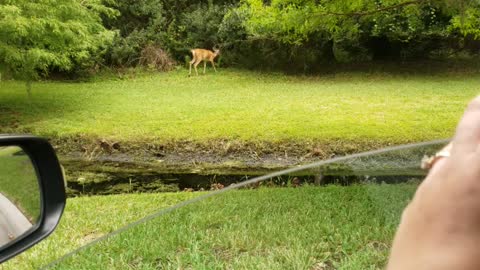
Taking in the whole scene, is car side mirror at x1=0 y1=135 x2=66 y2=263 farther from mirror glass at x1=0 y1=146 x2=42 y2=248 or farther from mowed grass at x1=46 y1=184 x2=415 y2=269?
mowed grass at x1=46 y1=184 x2=415 y2=269

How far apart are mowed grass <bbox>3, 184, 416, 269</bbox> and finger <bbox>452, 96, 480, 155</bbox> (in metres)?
0.40

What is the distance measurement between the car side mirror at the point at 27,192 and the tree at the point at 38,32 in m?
6.75

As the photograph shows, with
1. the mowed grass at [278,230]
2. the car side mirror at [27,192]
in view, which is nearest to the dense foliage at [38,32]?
the car side mirror at [27,192]

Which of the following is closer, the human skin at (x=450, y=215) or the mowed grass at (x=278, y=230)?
the human skin at (x=450, y=215)

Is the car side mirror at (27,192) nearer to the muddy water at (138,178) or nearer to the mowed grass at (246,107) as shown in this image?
the muddy water at (138,178)

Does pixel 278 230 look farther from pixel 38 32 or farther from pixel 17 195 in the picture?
pixel 38 32

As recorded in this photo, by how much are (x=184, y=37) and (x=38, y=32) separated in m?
5.66

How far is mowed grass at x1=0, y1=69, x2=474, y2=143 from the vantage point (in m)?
7.03

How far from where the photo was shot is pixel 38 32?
7828mm

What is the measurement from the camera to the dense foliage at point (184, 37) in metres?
7.85

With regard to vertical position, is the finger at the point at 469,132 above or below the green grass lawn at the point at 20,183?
above

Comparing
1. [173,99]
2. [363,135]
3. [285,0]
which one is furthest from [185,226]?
[173,99]

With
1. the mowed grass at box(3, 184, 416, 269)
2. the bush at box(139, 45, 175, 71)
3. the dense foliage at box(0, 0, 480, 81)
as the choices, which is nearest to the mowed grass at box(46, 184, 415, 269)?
the mowed grass at box(3, 184, 416, 269)

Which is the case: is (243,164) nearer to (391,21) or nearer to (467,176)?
(391,21)
